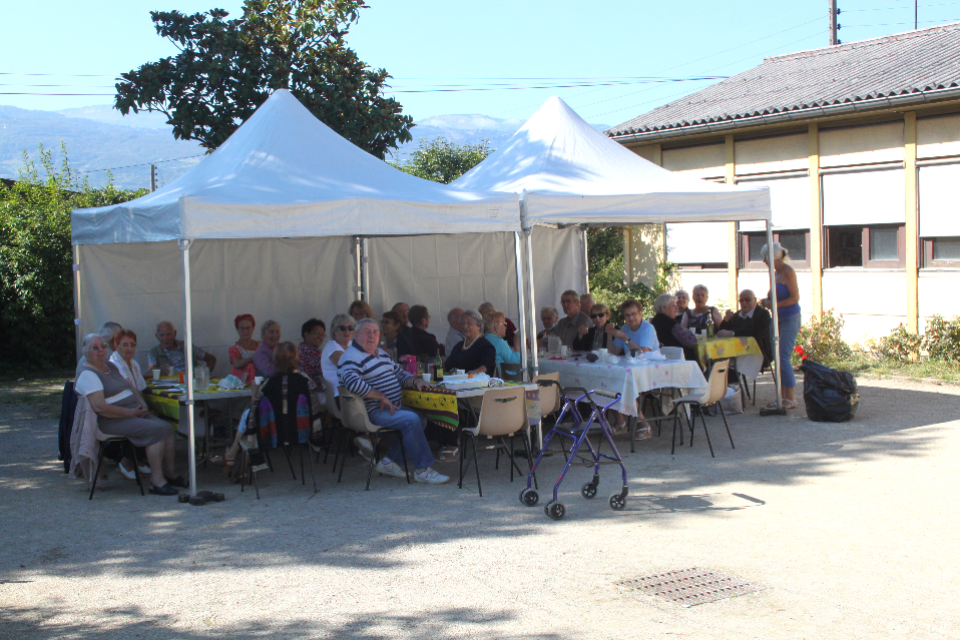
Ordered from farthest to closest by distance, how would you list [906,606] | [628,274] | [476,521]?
[628,274]
[476,521]
[906,606]

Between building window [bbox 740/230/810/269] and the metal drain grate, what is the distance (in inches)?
386

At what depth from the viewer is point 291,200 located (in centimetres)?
678

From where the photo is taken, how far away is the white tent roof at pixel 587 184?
7.87 m

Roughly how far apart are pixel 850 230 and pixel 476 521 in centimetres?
934

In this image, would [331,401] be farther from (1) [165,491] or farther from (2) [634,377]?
(2) [634,377]

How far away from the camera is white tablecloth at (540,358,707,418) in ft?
24.5

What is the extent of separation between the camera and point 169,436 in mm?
6727

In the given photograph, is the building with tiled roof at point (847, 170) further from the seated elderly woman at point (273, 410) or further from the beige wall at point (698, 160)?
the seated elderly woman at point (273, 410)

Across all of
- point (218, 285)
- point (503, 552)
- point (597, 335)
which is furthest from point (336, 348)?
point (503, 552)

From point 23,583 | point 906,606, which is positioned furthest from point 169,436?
point 906,606

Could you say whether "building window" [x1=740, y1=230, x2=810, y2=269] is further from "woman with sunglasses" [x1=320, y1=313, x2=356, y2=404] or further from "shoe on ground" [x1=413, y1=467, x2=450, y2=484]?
"shoe on ground" [x1=413, y1=467, x2=450, y2=484]

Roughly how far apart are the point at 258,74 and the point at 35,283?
4732 mm

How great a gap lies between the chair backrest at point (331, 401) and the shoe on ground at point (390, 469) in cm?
47

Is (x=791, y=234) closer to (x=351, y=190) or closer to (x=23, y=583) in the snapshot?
(x=351, y=190)
